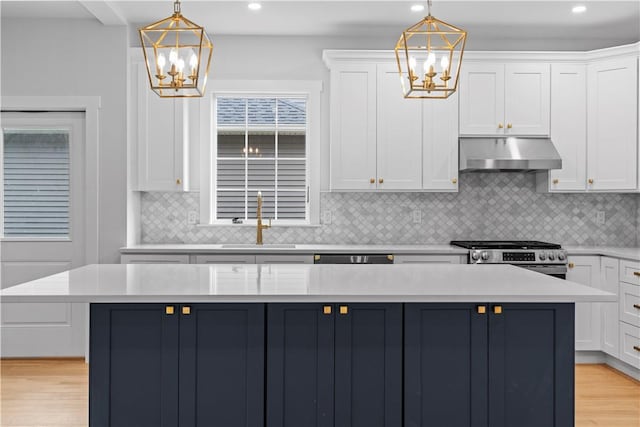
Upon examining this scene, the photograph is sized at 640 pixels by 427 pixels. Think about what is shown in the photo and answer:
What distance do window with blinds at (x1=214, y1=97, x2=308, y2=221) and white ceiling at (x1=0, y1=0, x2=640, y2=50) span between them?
705mm

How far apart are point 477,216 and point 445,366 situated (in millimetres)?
2765

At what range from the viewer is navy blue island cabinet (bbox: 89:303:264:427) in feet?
7.66

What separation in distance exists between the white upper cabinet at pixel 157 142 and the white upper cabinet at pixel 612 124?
141 inches

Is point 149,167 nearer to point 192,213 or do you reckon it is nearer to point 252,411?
point 192,213

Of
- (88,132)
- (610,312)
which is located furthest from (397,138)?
(88,132)

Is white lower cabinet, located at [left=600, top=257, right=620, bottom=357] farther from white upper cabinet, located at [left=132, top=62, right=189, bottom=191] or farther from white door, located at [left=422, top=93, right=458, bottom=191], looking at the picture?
white upper cabinet, located at [left=132, top=62, right=189, bottom=191]

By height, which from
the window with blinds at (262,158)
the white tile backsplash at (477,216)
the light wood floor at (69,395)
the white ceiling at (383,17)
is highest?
the white ceiling at (383,17)

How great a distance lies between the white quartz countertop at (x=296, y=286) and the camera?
2123 mm

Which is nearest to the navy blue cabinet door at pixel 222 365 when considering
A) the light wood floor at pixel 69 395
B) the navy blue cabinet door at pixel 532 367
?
the navy blue cabinet door at pixel 532 367

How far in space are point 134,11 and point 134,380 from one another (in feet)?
10.5

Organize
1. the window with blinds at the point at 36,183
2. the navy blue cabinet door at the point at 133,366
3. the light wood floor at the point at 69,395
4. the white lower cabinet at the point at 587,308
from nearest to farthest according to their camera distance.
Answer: the navy blue cabinet door at the point at 133,366 → the light wood floor at the point at 69,395 → the white lower cabinet at the point at 587,308 → the window with blinds at the point at 36,183

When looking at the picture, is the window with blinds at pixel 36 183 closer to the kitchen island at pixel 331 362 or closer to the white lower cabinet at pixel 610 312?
the kitchen island at pixel 331 362

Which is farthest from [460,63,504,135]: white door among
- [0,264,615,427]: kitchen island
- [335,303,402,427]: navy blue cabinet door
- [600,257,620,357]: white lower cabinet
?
[335,303,402,427]: navy blue cabinet door

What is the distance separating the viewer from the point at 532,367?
7.77 ft
